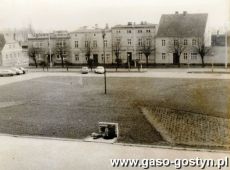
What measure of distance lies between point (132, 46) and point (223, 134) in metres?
30.6

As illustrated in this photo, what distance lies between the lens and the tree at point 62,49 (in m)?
44.7

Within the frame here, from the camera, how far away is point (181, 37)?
120 feet

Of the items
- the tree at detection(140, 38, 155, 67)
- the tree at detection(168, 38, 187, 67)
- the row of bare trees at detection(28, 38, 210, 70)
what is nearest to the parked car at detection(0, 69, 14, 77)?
the row of bare trees at detection(28, 38, 210, 70)

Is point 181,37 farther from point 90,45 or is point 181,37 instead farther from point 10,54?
point 10,54

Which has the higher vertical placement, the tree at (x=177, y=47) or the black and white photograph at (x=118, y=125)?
the tree at (x=177, y=47)

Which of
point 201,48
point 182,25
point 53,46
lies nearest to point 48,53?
point 53,46

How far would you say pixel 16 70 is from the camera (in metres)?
35.1

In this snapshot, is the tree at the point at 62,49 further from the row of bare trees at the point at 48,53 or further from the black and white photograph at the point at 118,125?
the black and white photograph at the point at 118,125

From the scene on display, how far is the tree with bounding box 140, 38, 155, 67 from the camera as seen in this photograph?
39.4m

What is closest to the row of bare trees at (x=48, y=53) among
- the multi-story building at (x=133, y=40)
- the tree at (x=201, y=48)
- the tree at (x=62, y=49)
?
the tree at (x=62, y=49)

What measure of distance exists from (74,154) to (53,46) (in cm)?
3781

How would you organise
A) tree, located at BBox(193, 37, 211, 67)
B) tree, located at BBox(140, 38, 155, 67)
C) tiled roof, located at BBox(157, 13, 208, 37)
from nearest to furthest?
tiled roof, located at BBox(157, 13, 208, 37) < tree, located at BBox(193, 37, 211, 67) < tree, located at BBox(140, 38, 155, 67)

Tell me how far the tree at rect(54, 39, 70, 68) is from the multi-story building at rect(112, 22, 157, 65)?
6493 millimetres

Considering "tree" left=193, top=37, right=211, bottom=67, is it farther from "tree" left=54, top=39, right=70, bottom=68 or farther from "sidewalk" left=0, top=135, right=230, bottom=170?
"sidewalk" left=0, top=135, right=230, bottom=170
